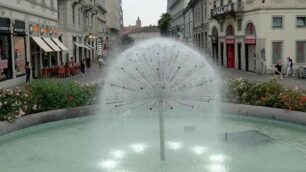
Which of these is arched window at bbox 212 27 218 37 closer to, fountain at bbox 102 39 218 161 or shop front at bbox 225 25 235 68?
shop front at bbox 225 25 235 68

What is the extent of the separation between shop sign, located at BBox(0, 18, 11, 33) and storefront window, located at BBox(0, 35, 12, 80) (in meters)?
0.47

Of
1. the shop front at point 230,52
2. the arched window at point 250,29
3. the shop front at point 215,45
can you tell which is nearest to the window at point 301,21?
the arched window at point 250,29

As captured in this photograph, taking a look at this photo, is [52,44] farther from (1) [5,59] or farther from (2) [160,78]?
(2) [160,78]

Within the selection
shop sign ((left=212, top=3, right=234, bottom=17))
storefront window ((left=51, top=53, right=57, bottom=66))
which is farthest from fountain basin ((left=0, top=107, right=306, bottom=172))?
shop sign ((left=212, top=3, right=234, bottom=17))

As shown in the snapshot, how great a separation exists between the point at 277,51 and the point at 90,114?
23127mm

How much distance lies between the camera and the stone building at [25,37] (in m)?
26.0

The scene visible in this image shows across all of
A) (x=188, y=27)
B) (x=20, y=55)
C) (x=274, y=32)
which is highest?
(x=188, y=27)

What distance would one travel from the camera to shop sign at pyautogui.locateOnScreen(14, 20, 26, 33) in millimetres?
27794

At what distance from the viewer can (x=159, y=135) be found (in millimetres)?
11938

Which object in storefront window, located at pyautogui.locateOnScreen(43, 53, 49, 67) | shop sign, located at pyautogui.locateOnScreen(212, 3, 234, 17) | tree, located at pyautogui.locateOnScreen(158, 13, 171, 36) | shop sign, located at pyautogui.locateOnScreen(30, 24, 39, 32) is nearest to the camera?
shop sign, located at pyautogui.locateOnScreen(30, 24, 39, 32)

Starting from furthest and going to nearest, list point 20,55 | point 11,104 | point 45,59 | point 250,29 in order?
point 45,59 → point 250,29 → point 20,55 → point 11,104

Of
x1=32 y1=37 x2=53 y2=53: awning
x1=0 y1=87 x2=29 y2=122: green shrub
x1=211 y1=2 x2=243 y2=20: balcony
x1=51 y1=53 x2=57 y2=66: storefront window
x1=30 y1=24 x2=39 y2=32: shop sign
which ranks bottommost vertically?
x1=0 y1=87 x2=29 y2=122: green shrub

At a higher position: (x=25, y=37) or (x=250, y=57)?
(x=25, y=37)

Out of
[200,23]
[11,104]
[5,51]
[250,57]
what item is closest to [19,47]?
[5,51]
